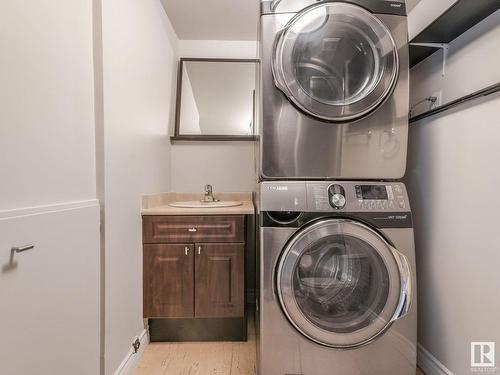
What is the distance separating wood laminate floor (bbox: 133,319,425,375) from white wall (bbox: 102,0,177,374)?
7.0 inches

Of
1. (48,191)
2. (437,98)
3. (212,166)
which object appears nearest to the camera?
(48,191)

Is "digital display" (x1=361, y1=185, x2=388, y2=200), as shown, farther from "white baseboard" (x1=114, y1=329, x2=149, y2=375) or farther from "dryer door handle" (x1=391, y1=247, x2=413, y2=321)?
"white baseboard" (x1=114, y1=329, x2=149, y2=375)

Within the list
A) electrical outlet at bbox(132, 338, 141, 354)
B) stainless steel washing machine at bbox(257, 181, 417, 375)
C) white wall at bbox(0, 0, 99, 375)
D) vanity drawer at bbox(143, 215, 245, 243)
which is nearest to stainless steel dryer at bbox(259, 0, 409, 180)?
stainless steel washing machine at bbox(257, 181, 417, 375)

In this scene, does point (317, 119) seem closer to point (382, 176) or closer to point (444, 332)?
point (382, 176)

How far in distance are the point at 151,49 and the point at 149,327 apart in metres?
1.80

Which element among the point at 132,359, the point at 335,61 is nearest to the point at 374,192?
the point at 335,61

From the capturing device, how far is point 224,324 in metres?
1.76

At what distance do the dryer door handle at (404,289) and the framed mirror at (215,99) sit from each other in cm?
149

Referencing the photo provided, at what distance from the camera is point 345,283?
1.30 m

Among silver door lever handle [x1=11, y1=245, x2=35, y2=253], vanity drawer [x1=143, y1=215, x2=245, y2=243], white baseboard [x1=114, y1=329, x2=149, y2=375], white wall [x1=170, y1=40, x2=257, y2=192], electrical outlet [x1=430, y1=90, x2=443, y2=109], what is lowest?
white baseboard [x1=114, y1=329, x2=149, y2=375]

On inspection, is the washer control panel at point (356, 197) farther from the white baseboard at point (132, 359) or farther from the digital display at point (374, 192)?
the white baseboard at point (132, 359)

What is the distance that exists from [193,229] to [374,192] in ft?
3.47

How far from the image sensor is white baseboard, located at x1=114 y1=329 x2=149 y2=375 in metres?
1.36

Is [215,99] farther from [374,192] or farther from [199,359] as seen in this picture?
[199,359]
